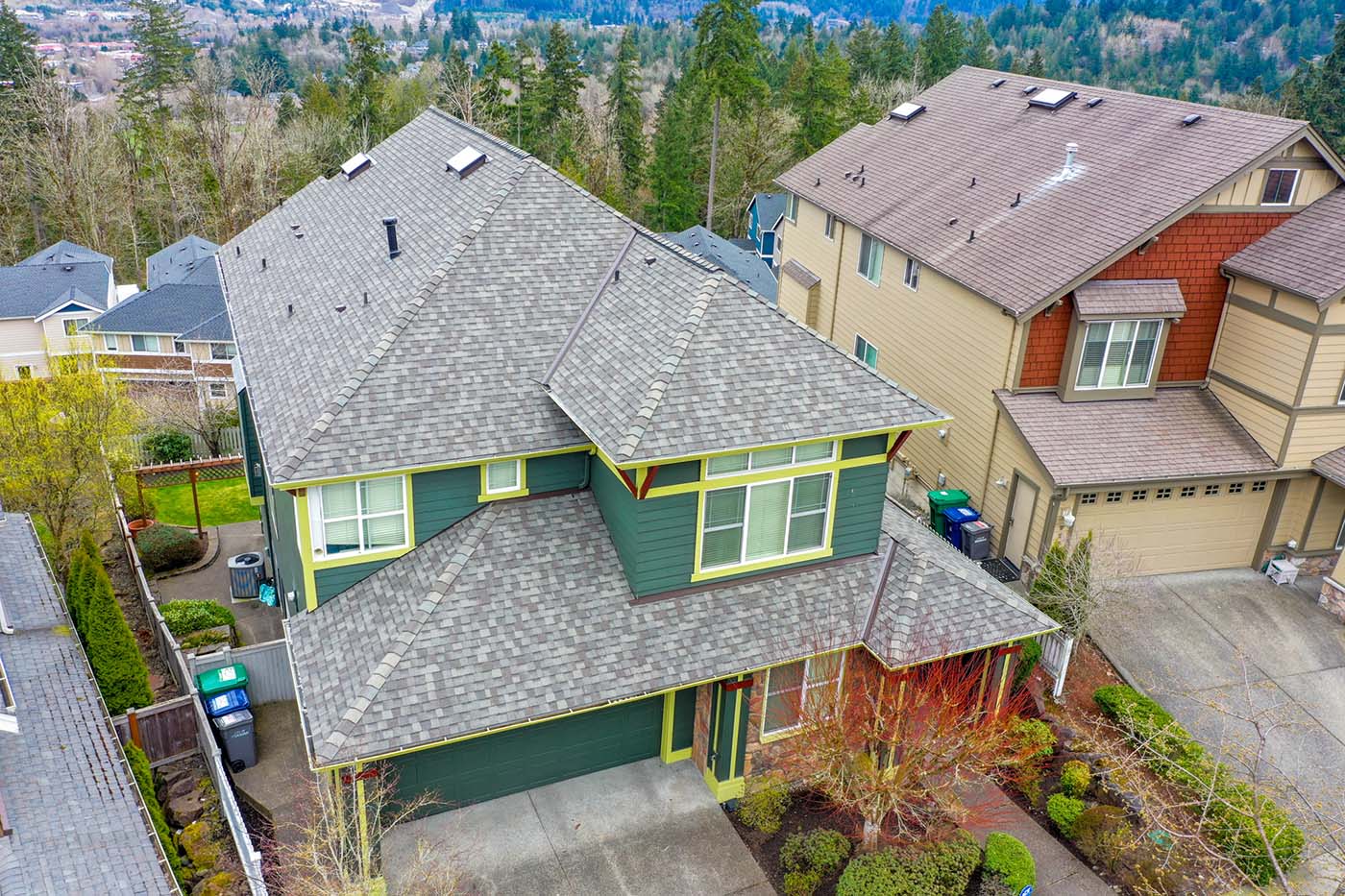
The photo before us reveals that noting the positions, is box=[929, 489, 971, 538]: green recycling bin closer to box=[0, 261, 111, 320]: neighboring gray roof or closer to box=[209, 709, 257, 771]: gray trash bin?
box=[209, 709, 257, 771]: gray trash bin

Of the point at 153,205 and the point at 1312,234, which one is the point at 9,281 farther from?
the point at 1312,234

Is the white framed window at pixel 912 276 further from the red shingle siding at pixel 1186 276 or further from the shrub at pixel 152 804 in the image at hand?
the shrub at pixel 152 804

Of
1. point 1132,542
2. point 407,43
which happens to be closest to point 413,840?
point 1132,542

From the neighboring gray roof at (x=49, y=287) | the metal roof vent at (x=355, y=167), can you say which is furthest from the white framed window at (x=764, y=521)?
the neighboring gray roof at (x=49, y=287)

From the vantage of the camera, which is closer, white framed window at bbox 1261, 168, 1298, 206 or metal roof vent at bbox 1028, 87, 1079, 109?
white framed window at bbox 1261, 168, 1298, 206

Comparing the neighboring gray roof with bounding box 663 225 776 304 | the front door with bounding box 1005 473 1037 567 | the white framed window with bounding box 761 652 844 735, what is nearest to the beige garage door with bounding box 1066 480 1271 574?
the front door with bounding box 1005 473 1037 567
